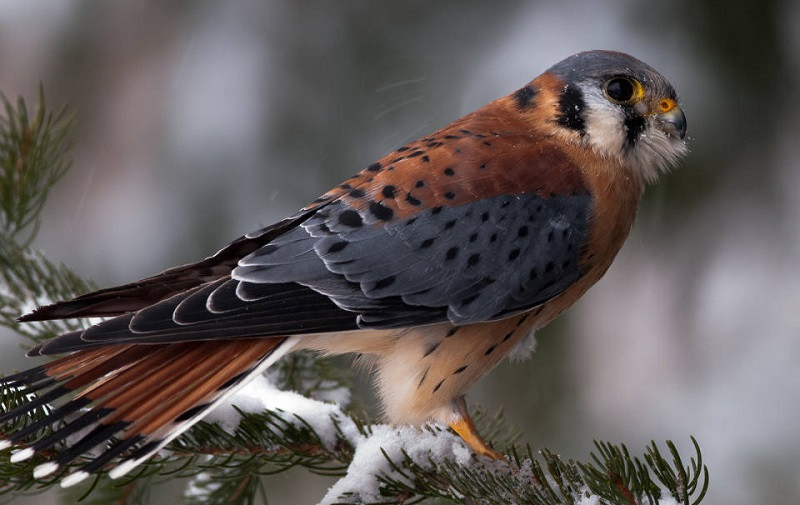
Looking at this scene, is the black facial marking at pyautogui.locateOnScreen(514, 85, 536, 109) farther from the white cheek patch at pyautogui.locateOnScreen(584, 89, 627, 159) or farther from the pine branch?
the pine branch

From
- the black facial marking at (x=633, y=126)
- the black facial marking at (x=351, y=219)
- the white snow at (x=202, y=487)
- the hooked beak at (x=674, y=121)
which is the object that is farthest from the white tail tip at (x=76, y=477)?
the hooked beak at (x=674, y=121)

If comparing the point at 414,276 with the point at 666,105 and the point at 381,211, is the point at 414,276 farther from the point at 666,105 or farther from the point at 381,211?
the point at 666,105

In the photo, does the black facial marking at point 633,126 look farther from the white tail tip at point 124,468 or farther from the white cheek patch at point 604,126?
the white tail tip at point 124,468

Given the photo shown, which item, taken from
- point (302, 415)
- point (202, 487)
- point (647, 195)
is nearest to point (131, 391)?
point (302, 415)

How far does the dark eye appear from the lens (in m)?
3.26

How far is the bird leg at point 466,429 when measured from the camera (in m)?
2.85

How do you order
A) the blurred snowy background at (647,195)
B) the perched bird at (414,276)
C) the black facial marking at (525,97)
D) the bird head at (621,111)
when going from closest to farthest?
the perched bird at (414,276), the bird head at (621,111), the black facial marking at (525,97), the blurred snowy background at (647,195)

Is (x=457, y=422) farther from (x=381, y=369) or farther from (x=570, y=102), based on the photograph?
(x=570, y=102)

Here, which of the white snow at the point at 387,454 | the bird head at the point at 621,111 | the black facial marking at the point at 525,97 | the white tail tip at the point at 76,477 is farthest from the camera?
the black facial marking at the point at 525,97

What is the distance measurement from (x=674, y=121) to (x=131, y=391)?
6.80 ft

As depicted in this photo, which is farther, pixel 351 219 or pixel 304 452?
pixel 351 219

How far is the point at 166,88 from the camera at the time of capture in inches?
207

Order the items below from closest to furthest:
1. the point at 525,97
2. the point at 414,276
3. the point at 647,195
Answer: the point at 414,276 < the point at 525,97 < the point at 647,195

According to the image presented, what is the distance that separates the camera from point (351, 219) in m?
2.87
